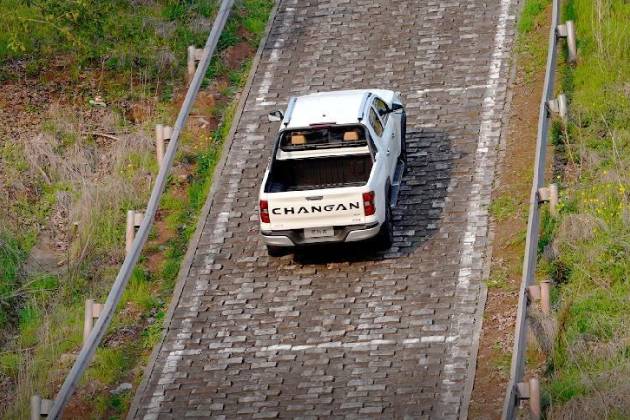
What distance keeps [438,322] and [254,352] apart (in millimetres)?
2282

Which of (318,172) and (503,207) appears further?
(503,207)

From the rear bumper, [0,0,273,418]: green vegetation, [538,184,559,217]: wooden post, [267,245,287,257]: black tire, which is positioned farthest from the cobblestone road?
[538,184,559,217]: wooden post

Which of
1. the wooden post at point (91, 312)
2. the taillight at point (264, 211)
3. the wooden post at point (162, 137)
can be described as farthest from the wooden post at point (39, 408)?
the wooden post at point (162, 137)

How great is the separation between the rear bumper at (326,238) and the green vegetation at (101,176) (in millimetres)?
1721

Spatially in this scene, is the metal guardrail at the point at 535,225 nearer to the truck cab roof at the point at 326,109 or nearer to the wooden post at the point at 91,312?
the truck cab roof at the point at 326,109

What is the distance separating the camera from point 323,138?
65.4 feet

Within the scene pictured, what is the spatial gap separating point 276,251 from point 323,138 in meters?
1.63

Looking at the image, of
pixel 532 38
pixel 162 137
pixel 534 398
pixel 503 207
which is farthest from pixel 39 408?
pixel 532 38

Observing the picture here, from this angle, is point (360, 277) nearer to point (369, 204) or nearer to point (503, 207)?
point (369, 204)

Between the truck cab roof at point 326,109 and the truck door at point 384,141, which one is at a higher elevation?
the truck cab roof at point 326,109

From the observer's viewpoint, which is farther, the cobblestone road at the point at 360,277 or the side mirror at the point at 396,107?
the side mirror at the point at 396,107

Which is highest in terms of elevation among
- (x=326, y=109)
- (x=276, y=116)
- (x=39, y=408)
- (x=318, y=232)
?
(x=326, y=109)

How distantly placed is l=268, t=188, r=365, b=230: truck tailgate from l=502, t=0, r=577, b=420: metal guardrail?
86.9 inches

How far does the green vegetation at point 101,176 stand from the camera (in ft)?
62.4
